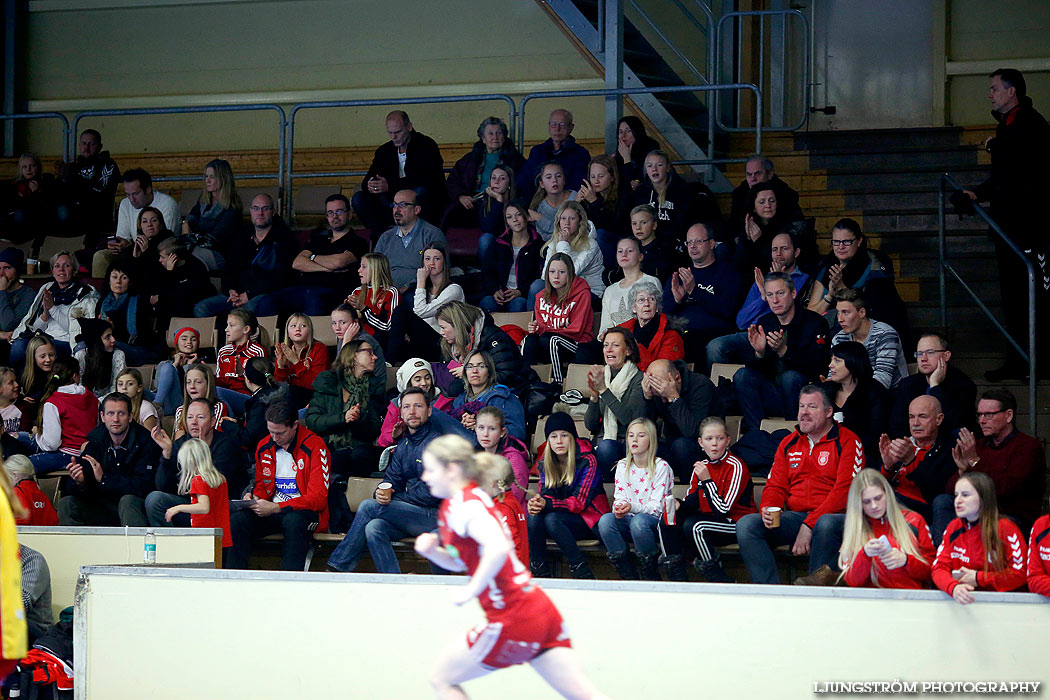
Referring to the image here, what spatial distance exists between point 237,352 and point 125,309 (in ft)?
4.71

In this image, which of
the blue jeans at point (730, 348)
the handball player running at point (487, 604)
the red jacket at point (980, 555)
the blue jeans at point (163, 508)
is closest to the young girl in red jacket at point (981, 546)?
the red jacket at point (980, 555)

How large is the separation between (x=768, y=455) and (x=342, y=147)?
23.3 feet

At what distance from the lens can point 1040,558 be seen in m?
5.54

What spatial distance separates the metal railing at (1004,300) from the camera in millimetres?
7678

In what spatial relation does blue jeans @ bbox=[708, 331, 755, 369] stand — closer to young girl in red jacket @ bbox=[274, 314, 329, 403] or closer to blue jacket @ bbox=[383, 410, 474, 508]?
blue jacket @ bbox=[383, 410, 474, 508]

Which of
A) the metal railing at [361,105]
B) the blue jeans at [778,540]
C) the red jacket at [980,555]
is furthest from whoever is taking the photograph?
the metal railing at [361,105]

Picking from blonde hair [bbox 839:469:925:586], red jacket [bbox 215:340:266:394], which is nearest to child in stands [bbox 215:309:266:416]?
red jacket [bbox 215:340:266:394]

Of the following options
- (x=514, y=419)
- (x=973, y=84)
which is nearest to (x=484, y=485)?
(x=514, y=419)

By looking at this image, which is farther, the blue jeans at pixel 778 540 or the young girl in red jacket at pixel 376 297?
the young girl in red jacket at pixel 376 297

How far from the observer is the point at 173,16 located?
1398 cm

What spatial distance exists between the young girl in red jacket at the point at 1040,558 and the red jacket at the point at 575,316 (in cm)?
360

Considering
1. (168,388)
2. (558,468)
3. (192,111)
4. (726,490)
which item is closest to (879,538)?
(726,490)

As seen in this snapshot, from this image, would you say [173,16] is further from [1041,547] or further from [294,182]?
[1041,547]

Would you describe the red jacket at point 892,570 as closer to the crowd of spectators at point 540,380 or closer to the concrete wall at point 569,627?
the crowd of spectators at point 540,380
